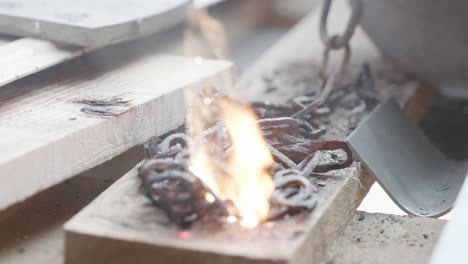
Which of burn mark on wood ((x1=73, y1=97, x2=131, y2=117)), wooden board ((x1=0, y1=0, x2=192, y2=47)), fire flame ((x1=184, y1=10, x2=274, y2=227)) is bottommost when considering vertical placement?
fire flame ((x1=184, y1=10, x2=274, y2=227))

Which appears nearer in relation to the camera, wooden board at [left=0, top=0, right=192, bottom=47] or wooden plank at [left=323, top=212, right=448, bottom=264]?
wooden plank at [left=323, top=212, right=448, bottom=264]

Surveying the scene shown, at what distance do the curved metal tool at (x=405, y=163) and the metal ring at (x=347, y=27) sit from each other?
24 centimetres

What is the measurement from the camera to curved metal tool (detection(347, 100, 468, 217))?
5.34ft

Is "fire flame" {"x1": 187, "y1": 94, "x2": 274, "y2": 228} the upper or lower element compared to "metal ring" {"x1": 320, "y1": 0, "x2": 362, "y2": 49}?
lower

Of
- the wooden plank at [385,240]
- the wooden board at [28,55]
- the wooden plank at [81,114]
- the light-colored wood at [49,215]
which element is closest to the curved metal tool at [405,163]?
the wooden plank at [385,240]

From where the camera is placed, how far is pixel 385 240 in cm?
140

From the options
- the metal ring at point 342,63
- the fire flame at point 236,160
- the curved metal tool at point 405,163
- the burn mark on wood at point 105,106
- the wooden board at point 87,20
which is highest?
the wooden board at point 87,20

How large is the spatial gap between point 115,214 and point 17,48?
2.04 ft

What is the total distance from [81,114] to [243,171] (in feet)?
1.19

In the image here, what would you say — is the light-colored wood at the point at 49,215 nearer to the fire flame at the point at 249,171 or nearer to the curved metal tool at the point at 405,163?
the fire flame at the point at 249,171

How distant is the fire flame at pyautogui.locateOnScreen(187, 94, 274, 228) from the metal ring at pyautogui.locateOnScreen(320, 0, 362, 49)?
605 mm

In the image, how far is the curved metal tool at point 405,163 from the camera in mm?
1629

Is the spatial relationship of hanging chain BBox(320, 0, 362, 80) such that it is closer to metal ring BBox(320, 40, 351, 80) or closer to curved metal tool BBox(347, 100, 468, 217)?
metal ring BBox(320, 40, 351, 80)

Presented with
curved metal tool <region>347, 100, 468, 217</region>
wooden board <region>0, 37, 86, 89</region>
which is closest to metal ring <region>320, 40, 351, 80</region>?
curved metal tool <region>347, 100, 468, 217</region>
